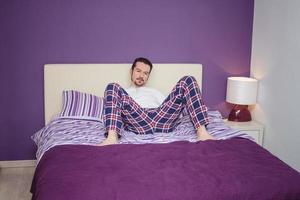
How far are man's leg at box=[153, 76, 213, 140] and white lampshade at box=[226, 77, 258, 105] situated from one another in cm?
77

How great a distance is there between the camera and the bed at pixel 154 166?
1.56 m

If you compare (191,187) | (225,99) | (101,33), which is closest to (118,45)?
(101,33)

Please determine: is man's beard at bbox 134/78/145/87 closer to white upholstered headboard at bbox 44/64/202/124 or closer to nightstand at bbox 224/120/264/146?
white upholstered headboard at bbox 44/64/202/124

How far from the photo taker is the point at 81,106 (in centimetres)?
289

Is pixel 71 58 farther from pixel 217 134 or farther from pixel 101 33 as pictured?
pixel 217 134

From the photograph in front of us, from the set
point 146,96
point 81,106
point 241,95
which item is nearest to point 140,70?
point 146,96

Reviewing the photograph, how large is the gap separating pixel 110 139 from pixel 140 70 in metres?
0.88

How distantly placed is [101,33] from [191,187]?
1.97 metres

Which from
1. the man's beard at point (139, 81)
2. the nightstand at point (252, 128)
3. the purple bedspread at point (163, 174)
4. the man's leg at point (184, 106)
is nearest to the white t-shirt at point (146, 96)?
the man's beard at point (139, 81)

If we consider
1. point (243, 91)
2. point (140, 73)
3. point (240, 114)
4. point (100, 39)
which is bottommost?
point (240, 114)

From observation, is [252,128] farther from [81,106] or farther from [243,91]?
[81,106]

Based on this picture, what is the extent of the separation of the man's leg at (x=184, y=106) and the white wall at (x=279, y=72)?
85 centimetres

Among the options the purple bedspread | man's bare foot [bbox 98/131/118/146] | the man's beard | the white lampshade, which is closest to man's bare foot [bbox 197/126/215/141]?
the purple bedspread

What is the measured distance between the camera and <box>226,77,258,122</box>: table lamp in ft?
10.6
